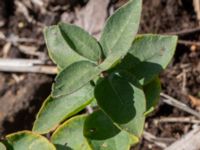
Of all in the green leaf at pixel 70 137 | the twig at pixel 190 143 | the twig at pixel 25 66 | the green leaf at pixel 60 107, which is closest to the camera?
the green leaf at pixel 60 107

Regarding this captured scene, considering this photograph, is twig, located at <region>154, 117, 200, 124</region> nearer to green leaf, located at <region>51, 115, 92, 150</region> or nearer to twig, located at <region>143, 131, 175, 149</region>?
twig, located at <region>143, 131, 175, 149</region>

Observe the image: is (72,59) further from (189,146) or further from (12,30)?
(12,30)

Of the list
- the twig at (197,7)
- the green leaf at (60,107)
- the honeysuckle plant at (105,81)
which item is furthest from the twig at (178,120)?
the green leaf at (60,107)

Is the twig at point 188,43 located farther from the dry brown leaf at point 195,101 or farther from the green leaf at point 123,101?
the green leaf at point 123,101

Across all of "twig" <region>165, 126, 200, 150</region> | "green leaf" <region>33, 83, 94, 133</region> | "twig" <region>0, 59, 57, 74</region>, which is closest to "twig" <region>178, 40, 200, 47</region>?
"twig" <region>0, 59, 57, 74</region>

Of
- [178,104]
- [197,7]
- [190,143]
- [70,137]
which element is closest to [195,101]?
[178,104]

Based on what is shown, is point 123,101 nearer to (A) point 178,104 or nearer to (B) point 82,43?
(B) point 82,43
